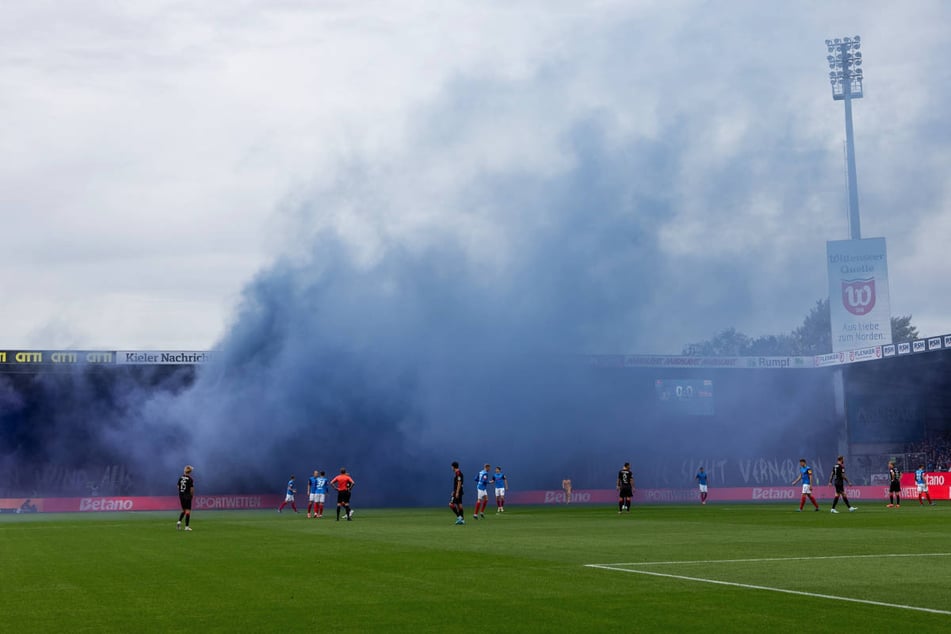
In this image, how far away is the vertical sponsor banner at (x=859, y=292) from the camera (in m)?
70.1

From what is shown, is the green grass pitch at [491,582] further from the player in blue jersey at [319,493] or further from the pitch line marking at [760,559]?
the player in blue jersey at [319,493]

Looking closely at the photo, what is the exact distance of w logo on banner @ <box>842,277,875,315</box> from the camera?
7031cm

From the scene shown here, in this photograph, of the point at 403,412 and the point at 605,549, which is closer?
the point at 605,549

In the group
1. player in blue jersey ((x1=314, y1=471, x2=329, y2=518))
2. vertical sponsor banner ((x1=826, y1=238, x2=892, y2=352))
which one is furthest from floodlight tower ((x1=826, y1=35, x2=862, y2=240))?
player in blue jersey ((x1=314, y1=471, x2=329, y2=518))

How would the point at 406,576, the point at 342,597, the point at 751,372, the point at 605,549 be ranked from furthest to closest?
the point at 751,372, the point at 605,549, the point at 406,576, the point at 342,597

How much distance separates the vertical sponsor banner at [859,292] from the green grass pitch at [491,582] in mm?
45355

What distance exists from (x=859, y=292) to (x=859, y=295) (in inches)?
7.4

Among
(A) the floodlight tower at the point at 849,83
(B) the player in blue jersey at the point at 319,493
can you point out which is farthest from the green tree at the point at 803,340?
(B) the player in blue jersey at the point at 319,493

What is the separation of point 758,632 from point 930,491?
160ft

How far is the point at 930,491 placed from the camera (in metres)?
55.1

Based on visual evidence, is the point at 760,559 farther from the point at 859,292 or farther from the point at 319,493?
the point at 859,292

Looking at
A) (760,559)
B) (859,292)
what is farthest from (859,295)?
(760,559)

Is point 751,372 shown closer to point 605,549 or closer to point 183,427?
point 183,427

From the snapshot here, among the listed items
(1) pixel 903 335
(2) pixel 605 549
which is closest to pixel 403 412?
(2) pixel 605 549
